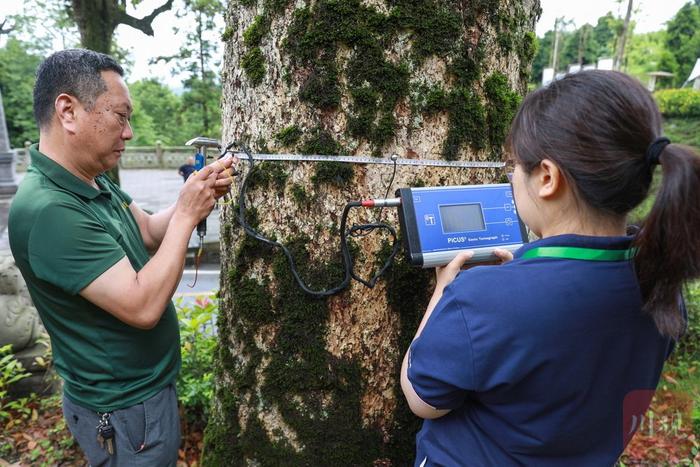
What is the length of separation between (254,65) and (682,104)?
2940 cm

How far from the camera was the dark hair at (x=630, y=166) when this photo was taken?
85 cm

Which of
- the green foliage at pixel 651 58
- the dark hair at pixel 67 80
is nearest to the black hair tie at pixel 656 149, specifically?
the dark hair at pixel 67 80

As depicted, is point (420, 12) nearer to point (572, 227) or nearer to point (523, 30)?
point (523, 30)

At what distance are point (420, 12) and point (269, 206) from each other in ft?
2.47

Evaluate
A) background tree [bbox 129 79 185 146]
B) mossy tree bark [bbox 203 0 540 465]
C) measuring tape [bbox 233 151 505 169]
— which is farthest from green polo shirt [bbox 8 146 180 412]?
background tree [bbox 129 79 185 146]

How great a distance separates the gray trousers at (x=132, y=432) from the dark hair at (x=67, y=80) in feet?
3.31

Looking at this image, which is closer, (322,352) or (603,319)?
(603,319)

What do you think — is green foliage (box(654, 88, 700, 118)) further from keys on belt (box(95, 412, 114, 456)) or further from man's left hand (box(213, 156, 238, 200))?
keys on belt (box(95, 412, 114, 456))

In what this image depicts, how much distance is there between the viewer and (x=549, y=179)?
99 centimetres

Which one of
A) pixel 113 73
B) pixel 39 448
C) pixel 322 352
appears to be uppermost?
pixel 113 73

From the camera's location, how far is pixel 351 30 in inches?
56.9

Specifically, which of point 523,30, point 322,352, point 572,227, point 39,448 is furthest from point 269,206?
point 39,448

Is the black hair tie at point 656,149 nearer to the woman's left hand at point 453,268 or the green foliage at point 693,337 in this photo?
the woman's left hand at point 453,268

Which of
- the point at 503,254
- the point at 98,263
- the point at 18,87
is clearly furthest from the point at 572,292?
the point at 18,87
